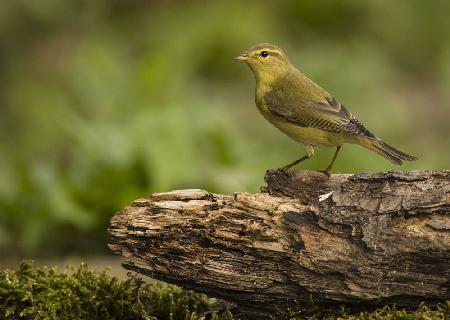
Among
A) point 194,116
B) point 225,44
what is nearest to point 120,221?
point 194,116

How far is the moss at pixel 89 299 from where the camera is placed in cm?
532

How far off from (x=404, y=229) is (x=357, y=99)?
348 inches

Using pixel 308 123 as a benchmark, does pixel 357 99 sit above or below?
above

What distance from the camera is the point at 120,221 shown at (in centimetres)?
511

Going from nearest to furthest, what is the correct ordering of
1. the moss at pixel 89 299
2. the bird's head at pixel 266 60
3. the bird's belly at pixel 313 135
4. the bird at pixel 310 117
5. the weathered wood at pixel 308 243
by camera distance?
1. the weathered wood at pixel 308 243
2. the moss at pixel 89 299
3. the bird at pixel 310 117
4. the bird's belly at pixel 313 135
5. the bird's head at pixel 266 60

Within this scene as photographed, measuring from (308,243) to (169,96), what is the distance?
710 centimetres

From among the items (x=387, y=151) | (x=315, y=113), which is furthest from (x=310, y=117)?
(x=387, y=151)

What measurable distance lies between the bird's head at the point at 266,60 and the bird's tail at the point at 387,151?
1094 millimetres

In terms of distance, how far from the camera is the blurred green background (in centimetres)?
931

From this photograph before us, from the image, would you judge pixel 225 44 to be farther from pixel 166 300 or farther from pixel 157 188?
pixel 166 300

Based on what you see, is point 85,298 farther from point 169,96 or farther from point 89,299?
point 169,96

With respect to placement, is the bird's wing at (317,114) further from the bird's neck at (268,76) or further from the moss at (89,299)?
the moss at (89,299)

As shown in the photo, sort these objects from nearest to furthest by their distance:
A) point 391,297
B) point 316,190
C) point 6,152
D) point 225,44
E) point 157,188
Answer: point 391,297, point 316,190, point 157,188, point 6,152, point 225,44

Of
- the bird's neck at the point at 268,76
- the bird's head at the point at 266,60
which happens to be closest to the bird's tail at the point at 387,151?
the bird's neck at the point at 268,76
